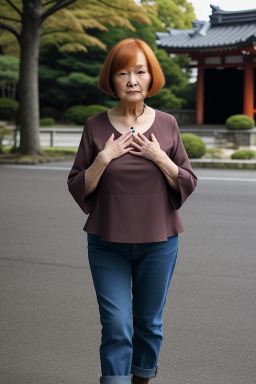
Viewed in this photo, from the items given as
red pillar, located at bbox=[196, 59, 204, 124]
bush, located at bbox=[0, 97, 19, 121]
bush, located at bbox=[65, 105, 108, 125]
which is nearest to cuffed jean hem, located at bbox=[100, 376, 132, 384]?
red pillar, located at bbox=[196, 59, 204, 124]

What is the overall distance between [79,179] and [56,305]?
249cm

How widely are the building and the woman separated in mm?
23366

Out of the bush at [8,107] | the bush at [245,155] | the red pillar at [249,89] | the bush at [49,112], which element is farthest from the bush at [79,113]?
the bush at [245,155]

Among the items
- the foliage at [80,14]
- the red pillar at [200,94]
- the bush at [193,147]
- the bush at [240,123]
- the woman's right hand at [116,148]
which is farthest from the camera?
the red pillar at [200,94]

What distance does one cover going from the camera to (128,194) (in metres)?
2.81

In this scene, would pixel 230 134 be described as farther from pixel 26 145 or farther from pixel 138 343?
pixel 138 343

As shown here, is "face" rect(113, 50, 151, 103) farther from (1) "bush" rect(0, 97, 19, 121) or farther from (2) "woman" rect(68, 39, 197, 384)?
(1) "bush" rect(0, 97, 19, 121)

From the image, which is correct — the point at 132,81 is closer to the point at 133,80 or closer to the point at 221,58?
the point at 133,80

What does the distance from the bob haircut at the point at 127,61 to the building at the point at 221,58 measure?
23317 millimetres

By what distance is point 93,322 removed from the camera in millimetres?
4762

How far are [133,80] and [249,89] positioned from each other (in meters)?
26.9

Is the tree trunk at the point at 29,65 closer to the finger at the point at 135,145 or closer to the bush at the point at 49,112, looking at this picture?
the finger at the point at 135,145

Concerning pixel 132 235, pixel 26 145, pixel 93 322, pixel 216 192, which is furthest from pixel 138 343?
pixel 26 145

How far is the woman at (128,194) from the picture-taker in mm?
2795
